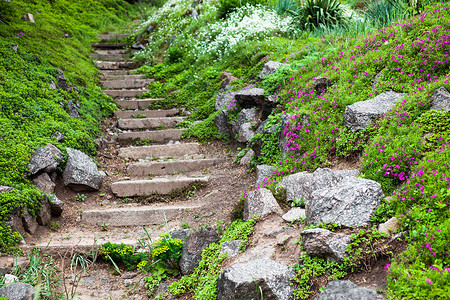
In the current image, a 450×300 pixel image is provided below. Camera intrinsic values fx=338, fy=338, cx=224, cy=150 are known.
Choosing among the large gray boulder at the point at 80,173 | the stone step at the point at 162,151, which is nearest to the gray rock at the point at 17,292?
the large gray boulder at the point at 80,173

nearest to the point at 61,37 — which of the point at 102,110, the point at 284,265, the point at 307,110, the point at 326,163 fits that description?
the point at 102,110

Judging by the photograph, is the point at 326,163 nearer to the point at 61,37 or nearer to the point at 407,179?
the point at 407,179

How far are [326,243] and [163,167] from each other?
4.16m

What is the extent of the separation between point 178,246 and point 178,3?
42.0 feet

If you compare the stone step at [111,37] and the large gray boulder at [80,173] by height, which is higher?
the stone step at [111,37]

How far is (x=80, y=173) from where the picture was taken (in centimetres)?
566

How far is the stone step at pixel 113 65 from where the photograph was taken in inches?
428

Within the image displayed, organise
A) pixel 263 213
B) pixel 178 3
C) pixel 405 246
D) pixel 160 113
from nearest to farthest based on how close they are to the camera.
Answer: pixel 405 246
pixel 263 213
pixel 160 113
pixel 178 3

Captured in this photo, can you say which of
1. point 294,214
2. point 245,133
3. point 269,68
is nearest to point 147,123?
point 245,133

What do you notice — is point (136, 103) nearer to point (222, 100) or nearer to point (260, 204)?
point (222, 100)

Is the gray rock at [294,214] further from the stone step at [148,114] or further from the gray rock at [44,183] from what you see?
the stone step at [148,114]

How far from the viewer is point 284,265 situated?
2951 millimetres

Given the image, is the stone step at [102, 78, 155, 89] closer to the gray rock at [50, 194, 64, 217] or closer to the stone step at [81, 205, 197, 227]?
the gray rock at [50, 194, 64, 217]

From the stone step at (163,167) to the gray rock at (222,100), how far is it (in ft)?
5.38
